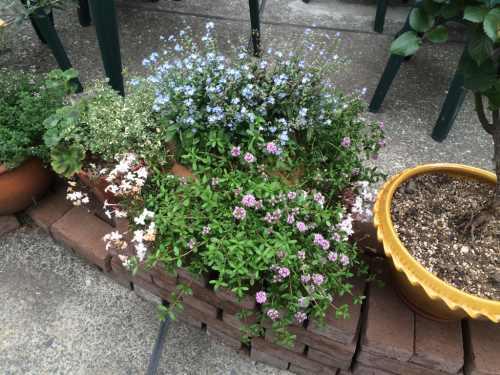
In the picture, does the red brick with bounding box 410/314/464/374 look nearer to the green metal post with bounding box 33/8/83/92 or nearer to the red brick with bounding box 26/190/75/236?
the red brick with bounding box 26/190/75/236

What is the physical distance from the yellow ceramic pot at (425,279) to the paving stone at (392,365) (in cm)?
20

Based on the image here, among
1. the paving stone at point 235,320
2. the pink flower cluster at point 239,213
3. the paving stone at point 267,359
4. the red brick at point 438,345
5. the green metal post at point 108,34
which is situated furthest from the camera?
the green metal post at point 108,34

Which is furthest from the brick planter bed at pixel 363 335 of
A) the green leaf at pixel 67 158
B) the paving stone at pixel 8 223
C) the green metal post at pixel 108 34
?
the green metal post at pixel 108 34

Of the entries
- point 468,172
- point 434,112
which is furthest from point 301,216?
point 434,112

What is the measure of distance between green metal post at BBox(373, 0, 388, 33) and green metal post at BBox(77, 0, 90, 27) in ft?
8.20

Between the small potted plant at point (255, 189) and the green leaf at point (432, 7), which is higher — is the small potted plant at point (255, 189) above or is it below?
below

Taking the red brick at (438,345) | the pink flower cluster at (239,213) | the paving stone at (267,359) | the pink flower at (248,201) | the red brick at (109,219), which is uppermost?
the pink flower at (248,201)

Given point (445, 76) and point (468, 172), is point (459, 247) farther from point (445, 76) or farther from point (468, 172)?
point (445, 76)

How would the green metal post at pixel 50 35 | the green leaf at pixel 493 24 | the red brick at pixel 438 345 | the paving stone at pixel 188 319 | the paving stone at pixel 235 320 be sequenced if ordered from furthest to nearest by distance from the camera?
the green metal post at pixel 50 35, the paving stone at pixel 188 319, the paving stone at pixel 235 320, the red brick at pixel 438 345, the green leaf at pixel 493 24

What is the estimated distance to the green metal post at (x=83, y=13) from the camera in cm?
313

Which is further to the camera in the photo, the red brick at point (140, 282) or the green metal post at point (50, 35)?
the green metal post at point (50, 35)

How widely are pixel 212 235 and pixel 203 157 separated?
0.32 metres

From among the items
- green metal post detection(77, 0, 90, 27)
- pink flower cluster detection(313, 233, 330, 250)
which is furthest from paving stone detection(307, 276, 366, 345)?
green metal post detection(77, 0, 90, 27)

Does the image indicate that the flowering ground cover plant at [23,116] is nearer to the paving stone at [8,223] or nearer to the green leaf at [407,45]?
the paving stone at [8,223]
